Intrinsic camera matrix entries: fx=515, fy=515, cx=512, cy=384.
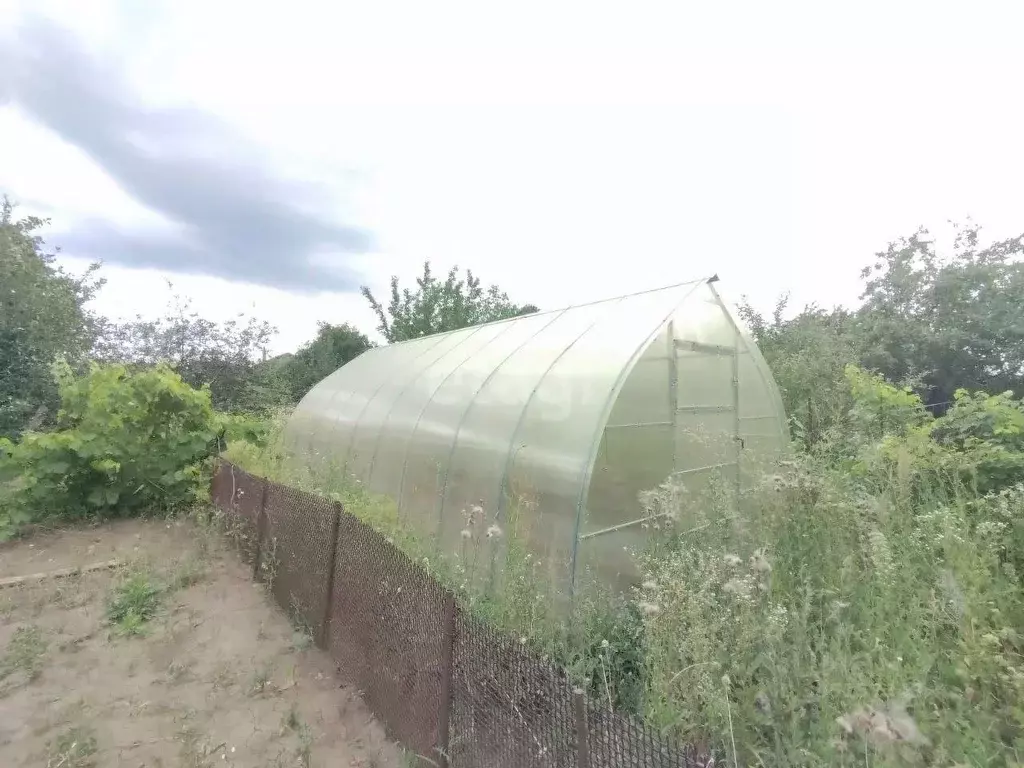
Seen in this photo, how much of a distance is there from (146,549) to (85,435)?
8.07 ft

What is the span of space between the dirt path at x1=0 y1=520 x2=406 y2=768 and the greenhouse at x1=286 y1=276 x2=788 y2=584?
1520 millimetres

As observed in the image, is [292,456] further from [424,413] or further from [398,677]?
[398,677]

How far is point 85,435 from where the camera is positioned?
7574 millimetres

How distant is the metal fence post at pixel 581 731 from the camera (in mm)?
1738

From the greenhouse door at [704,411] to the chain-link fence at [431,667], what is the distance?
9.31 feet

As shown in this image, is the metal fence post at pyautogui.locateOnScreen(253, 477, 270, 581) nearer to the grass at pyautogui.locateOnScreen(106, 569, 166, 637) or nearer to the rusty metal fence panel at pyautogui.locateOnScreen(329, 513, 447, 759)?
the grass at pyautogui.locateOnScreen(106, 569, 166, 637)

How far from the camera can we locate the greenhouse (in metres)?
4.13

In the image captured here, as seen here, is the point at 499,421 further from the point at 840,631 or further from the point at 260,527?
the point at 840,631

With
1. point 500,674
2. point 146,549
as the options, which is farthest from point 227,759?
point 146,549

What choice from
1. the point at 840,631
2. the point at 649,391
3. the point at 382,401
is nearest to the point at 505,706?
the point at 840,631

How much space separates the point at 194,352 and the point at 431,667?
61.0ft

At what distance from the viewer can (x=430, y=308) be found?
64.8ft

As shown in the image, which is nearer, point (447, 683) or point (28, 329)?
point (447, 683)

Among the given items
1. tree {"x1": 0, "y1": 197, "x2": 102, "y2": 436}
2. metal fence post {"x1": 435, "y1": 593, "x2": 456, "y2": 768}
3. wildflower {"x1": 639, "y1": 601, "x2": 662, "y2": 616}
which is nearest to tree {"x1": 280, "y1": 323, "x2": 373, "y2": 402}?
tree {"x1": 0, "y1": 197, "x2": 102, "y2": 436}
